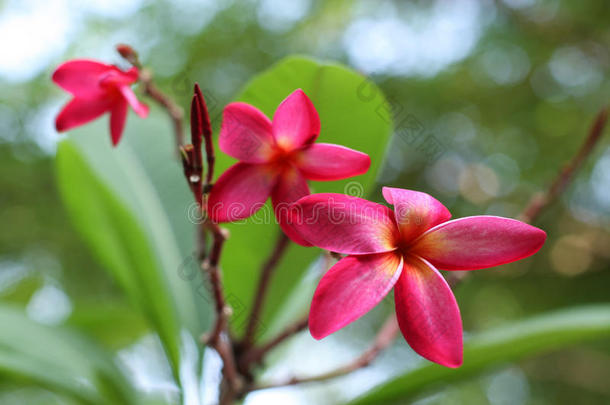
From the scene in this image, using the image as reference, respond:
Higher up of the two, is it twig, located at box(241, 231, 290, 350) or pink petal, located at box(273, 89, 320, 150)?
pink petal, located at box(273, 89, 320, 150)

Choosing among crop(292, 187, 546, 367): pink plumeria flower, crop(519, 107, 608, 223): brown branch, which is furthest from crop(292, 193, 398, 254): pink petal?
crop(519, 107, 608, 223): brown branch

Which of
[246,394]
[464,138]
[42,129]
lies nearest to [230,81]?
[42,129]

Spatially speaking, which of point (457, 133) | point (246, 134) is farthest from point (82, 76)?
point (457, 133)

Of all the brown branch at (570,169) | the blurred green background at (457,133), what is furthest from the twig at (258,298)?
the blurred green background at (457,133)

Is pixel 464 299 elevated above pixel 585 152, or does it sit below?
below

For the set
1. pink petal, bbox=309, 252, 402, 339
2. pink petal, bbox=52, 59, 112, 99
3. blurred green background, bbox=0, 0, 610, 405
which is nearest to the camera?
pink petal, bbox=309, 252, 402, 339

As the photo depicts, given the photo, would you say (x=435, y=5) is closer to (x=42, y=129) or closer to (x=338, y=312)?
(x=42, y=129)

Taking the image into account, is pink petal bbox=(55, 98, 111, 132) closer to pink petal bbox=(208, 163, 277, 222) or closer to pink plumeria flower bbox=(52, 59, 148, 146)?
pink plumeria flower bbox=(52, 59, 148, 146)
